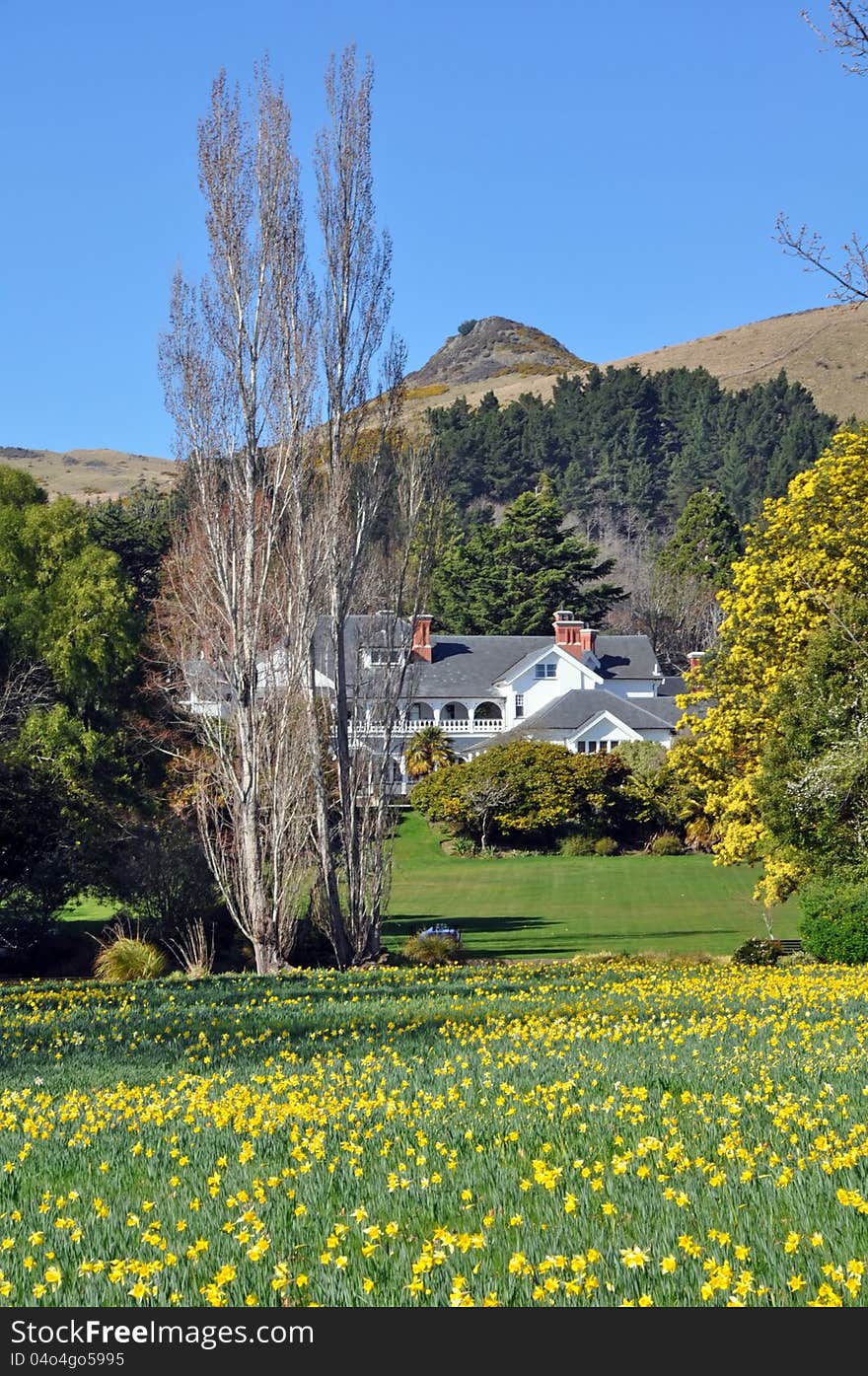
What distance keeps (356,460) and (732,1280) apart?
19747 mm

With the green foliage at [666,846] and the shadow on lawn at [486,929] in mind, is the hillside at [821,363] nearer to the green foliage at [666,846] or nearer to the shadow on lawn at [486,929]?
the green foliage at [666,846]

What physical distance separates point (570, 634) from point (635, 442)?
2476 inches

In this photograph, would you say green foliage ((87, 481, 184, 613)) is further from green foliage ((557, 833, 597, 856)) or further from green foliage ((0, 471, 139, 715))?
green foliage ((0, 471, 139, 715))

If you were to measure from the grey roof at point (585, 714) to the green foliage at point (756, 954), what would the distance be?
133 feet

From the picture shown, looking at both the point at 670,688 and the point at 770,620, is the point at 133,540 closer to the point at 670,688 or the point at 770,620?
the point at 670,688

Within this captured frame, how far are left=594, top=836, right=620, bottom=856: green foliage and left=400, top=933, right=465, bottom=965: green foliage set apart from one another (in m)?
27.3

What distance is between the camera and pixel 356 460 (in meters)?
23.0

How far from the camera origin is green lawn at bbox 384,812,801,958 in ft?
107

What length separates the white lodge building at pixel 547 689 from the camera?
215 ft

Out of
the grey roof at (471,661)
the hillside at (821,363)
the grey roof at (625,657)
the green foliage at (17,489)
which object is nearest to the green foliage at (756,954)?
the green foliage at (17,489)

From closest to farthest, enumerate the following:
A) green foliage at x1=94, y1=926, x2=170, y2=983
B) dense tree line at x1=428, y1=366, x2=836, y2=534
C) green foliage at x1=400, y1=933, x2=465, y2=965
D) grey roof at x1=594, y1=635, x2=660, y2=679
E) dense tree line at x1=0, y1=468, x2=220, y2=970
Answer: green foliage at x1=94, y1=926, x2=170, y2=983 < green foliage at x1=400, y1=933, x2=465, y2=965 < dense tree line at x1=0, y1=468, x2=220, y2=970 < grey roof at x1=594, y1=635, x2=660, y2=679 < dense tree line at x1=428, y1=366, x2=836, y2=534

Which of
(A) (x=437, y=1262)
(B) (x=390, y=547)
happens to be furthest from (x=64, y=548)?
(A) (x=437, y=1262)

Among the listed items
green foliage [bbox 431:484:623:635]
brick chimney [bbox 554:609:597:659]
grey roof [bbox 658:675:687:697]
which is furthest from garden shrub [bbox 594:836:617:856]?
green foliage [bbox 431:484:623:635]

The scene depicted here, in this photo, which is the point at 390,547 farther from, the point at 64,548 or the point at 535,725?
the point at 535,725
